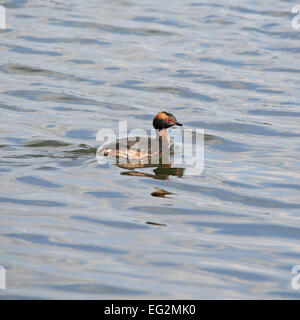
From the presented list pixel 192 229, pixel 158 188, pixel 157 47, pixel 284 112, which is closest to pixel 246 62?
pixel 157 47

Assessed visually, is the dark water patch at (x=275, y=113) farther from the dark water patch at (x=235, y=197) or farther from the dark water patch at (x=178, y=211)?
the dark water patch at (x=178, y=211)

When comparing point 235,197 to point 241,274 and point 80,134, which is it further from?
point 80,134

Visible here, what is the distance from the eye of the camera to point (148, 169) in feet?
33.5

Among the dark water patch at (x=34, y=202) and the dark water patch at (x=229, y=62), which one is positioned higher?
the dark water patch at (x=229, y=62)

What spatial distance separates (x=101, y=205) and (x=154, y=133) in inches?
154

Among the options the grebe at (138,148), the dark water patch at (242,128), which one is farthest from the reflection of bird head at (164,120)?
the dark water patch at (242,128)

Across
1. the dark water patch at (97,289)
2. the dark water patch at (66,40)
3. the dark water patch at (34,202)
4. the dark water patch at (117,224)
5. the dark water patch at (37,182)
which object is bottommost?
the dark water patch at (97,289)

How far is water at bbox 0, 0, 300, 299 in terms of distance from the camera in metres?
6.83

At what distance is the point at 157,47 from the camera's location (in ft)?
59.3

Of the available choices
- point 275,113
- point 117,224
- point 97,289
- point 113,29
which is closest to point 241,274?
point 97,289

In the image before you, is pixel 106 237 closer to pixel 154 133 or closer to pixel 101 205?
pixel 101 205

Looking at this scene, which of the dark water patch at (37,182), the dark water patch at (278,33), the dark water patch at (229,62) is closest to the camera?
the dark water patch at (37,182)

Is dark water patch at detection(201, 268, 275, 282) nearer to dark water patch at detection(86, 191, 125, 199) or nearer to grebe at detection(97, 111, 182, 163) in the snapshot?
dark water patch at detection(86, 191, 125, 199)

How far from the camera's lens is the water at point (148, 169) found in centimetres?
683
